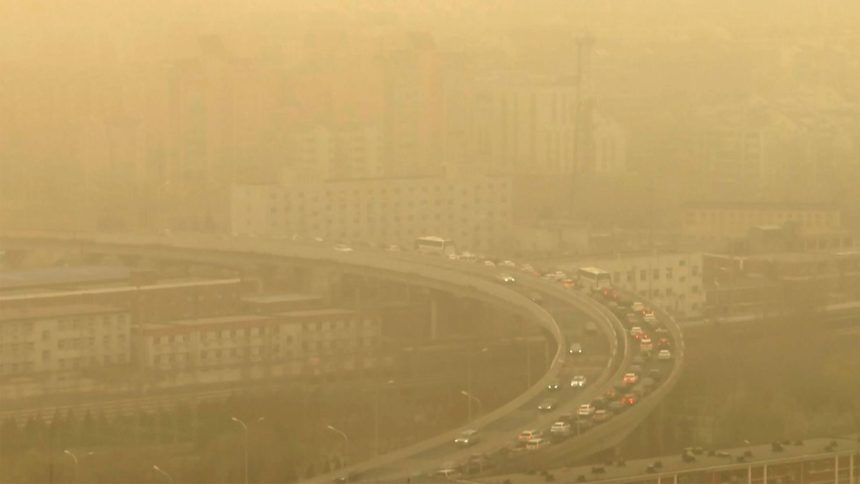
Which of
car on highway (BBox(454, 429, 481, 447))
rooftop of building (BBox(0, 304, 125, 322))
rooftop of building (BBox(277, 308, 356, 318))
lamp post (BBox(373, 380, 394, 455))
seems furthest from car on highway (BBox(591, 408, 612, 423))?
rooftop of building (BBox(277, 308, 356, 318))

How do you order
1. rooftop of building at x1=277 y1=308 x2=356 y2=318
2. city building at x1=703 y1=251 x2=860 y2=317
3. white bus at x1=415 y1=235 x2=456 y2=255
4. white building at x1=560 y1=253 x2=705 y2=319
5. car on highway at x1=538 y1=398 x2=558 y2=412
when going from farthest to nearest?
white bus at x1=415 y1=235 x2=456 y2=255 < city building at x1=703 y1=251 x2=860 y2=317 < white building at x1=560 y1=253 x2=705 y2=319 < rooftop of building at x1=277 y1=308 x2=356 y2=318 < car on highway at x1=538 y1=398 x2=558 y2=412

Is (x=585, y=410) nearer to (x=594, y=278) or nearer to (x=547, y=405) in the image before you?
(x=547, y=405)

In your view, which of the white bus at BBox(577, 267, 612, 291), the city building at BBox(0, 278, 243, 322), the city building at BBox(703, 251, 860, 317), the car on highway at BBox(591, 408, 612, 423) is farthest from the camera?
the city building at BBox(703, 251, 860, 317)

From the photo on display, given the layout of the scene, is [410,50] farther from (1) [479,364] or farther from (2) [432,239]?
(1) [479,364]

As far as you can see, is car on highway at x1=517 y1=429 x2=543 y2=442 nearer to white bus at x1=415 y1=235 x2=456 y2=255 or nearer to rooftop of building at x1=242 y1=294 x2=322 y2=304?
rooftop of building at x1=242 y1=294 x2=322 y2=304

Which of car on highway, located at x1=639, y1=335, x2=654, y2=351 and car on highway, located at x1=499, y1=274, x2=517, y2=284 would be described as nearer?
car on highway, located at x1=639, y1=335, x2=654, y2=351

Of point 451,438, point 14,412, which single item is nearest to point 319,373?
point 14,412

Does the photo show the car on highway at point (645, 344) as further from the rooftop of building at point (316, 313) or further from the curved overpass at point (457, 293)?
the rooftop of building at point (316, 313)
